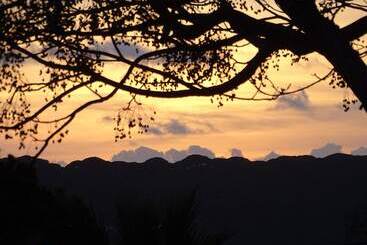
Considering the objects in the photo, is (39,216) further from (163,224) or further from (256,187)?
(256,187)

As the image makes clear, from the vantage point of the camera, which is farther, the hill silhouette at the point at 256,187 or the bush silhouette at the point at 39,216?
the hill silhouette at the point at 256,187

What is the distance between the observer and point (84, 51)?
34.5 ft

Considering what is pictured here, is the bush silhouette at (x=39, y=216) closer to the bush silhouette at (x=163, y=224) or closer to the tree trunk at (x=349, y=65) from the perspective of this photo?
the bush silhouette at (x=163, y=224)

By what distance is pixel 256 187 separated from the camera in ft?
533

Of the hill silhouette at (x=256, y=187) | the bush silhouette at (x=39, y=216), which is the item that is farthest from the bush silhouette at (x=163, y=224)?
the hill silhouette at (x=256, y=187)

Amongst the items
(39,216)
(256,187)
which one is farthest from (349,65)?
(256,187)

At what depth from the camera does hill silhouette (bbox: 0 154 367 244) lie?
144 meters

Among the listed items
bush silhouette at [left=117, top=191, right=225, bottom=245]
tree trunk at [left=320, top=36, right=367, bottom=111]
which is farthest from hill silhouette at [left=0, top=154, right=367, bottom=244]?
tree trunk at [left=320, top=36, right=367, bottom=111]

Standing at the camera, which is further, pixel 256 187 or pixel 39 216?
pixel 256 187

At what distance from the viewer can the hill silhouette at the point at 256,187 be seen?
144 m

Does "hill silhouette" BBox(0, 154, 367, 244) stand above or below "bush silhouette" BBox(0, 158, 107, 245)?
above

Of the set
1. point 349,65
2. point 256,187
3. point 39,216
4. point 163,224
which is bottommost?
point 163,224

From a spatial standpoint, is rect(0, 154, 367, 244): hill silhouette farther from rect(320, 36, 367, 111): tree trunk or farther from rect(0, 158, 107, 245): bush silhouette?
rect(320, 36, 367, 111): tree trunk

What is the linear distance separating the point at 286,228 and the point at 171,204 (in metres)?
140
